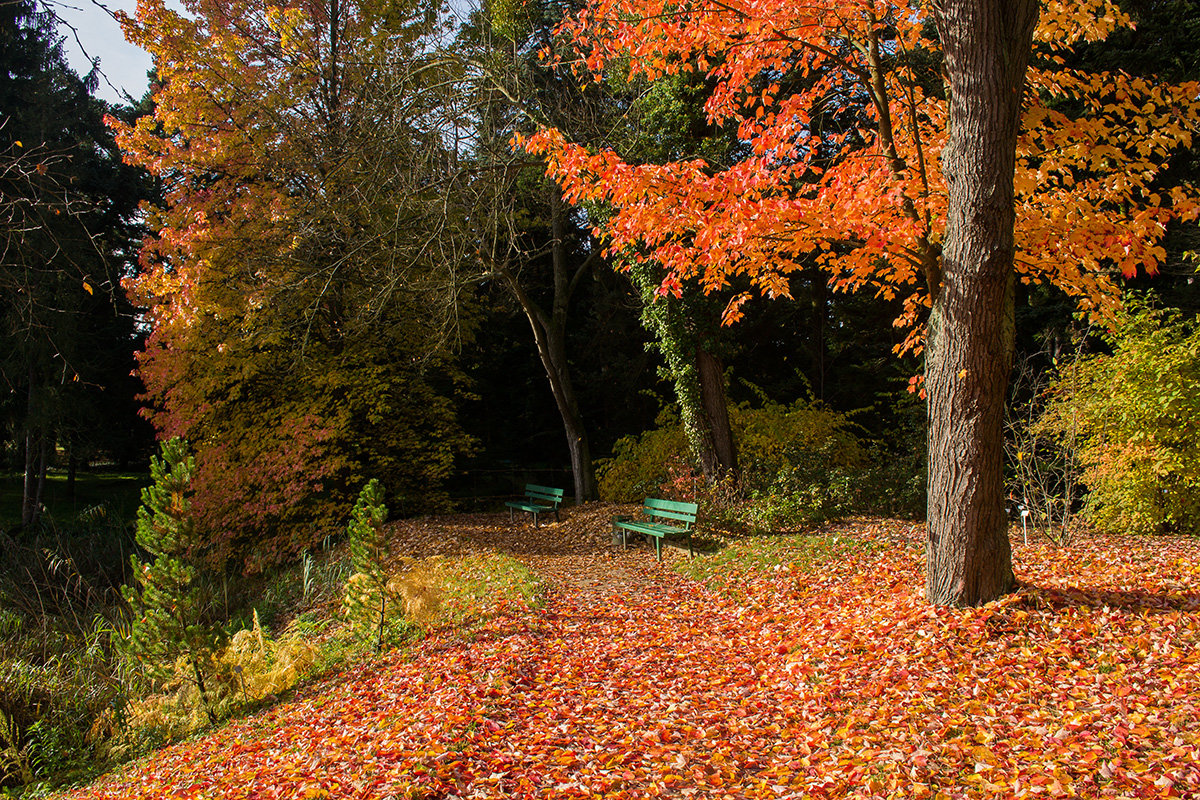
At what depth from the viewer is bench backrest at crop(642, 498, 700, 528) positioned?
8.20 metres

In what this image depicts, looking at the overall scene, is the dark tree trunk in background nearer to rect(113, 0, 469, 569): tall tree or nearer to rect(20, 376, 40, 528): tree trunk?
rect(113, 0, 469, 569): tall tree

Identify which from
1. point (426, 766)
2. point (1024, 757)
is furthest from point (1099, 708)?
point (426, 766)

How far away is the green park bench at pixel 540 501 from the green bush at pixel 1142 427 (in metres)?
6.80

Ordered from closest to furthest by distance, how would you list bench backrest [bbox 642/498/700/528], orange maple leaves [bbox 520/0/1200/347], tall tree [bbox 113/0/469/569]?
orange maple leaves [bbox 520/0/1200/347] → bench backrest [bbox 642/498/700/528] → tall tree [bbox 113/0/469/569]

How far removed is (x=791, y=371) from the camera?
54.2ft

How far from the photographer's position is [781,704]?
396 cm

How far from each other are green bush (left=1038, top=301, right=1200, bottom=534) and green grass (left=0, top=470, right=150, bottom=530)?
57.6 feet

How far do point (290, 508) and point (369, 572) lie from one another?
6.06 metres

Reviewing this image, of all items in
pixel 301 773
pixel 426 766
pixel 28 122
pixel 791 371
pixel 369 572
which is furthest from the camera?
pixel 791 371

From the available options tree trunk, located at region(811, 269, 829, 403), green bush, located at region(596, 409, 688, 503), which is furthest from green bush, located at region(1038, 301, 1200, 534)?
tree trunk, located at region(811, 269, 829, 403)

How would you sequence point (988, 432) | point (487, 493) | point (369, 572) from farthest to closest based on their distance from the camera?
point (487, 493), point (369, 572), point (988, 432)

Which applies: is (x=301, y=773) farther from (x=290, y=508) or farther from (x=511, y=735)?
(x=290, y=508)

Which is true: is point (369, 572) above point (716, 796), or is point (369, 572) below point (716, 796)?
above

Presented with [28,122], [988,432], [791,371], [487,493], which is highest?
[28,122]
